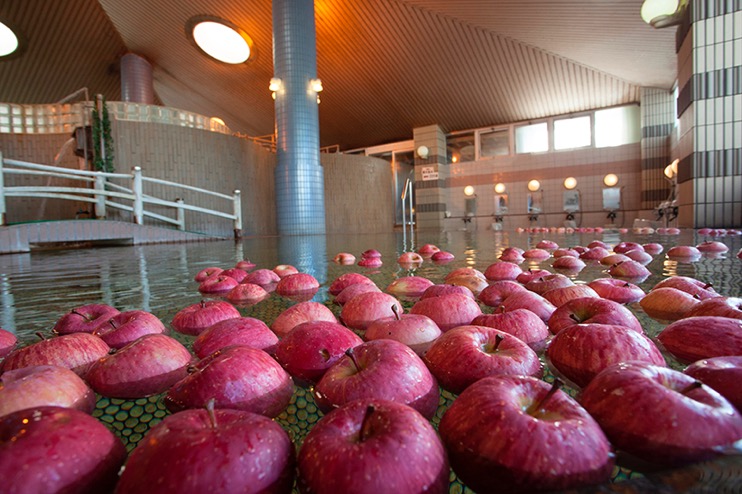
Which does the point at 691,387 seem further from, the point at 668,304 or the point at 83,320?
the point at 83,320

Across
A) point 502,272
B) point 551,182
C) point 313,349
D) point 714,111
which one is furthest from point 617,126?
point 313,349

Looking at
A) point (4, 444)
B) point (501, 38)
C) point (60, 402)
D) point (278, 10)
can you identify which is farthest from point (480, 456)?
point (501, 38)

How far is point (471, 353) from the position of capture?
2.68ft

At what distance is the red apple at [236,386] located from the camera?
713 millimetres

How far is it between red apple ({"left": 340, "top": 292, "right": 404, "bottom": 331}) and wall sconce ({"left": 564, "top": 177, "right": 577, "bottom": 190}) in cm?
1754

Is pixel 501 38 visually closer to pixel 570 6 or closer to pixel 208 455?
pixel 570 6

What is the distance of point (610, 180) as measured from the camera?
15836 millimetres

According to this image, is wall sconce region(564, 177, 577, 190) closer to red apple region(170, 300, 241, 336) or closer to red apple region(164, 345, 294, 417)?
red apple region(170, 300, 241, 336)

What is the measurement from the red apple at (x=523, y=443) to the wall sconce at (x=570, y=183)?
18.2m

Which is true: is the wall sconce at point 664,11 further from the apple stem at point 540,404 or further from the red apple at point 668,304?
the apple stem at point 540,404

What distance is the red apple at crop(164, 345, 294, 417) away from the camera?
0.71m

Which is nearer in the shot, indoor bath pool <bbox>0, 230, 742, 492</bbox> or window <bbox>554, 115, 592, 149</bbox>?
indoor bath pool <bbox>0, 230, 742, 492</bbox>

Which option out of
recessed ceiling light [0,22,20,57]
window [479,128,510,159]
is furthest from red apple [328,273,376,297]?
recessed ceiling light [0,22,20,57]

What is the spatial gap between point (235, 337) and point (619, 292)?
1.50 m
